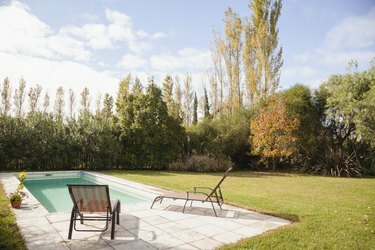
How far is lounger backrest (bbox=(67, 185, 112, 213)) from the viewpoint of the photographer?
433 cm

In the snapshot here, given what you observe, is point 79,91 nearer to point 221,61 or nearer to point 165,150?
point 221,61

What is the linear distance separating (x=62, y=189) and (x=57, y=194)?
95 cm

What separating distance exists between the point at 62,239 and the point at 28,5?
305 inches

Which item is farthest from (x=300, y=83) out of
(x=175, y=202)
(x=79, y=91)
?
(x=79, y=91)

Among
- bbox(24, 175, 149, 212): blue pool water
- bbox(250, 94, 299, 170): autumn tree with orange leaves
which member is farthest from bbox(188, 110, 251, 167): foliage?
bbox(24, 175, 149, 212): blue pool water

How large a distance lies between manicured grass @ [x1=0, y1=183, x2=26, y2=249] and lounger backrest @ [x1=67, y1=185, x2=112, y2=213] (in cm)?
95

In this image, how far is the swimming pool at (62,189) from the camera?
28.1ft

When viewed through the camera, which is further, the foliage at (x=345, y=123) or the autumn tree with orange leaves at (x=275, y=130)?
the autumn tree with orange leaves at (x=275, y=130)

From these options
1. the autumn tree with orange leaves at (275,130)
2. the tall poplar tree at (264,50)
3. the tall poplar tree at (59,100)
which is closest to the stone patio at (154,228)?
the autumn tree with orange leaves at (275,130)

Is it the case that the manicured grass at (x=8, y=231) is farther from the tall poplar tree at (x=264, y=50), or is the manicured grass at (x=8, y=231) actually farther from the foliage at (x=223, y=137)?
the tall poplar tree at (x=264, y=50)

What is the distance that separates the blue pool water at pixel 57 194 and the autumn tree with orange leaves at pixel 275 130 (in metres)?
10.0

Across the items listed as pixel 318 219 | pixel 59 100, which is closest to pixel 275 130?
pixel 318 219

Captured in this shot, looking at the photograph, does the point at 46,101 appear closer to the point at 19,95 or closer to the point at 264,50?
the point at 19,95

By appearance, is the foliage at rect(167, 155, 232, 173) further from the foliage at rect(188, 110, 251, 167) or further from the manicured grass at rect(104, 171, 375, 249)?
the manicured grass at rect(104, 171, 375, 249)
